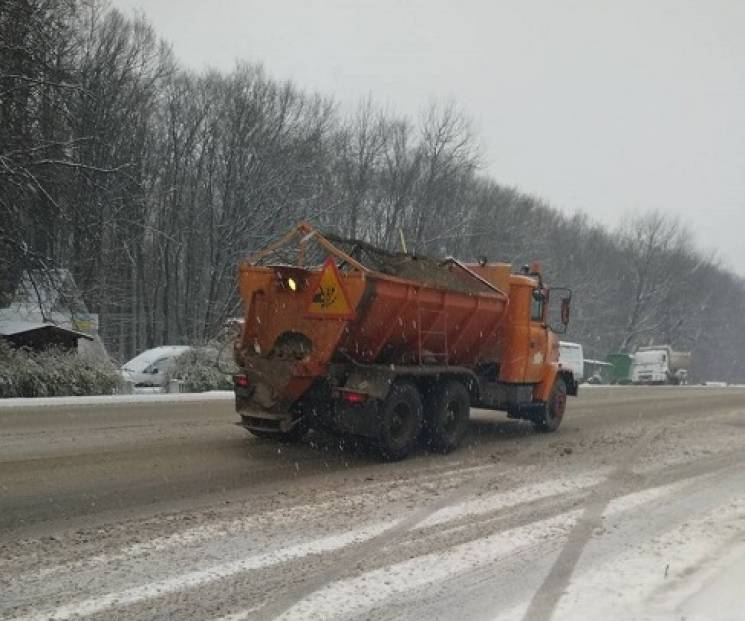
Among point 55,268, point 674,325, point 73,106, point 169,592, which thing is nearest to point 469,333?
point 169,592

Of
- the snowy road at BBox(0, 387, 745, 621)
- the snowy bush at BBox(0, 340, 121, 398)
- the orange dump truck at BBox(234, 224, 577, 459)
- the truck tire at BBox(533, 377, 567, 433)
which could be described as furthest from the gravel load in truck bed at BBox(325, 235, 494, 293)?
the snowy bush at BBox(0, 340, 121, 398)

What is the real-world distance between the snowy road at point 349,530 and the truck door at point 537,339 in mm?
1577

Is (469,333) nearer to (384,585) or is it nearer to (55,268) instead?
(384,585)

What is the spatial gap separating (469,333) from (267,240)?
28869 millimetres

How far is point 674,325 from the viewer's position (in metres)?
74.4

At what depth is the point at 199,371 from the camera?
70.3ft

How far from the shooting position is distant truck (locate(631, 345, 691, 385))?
4744cm

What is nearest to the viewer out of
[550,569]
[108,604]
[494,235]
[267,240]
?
[108,604]

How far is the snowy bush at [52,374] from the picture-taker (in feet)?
57.9

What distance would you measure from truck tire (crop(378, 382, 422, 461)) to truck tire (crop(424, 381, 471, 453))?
0.97 ft

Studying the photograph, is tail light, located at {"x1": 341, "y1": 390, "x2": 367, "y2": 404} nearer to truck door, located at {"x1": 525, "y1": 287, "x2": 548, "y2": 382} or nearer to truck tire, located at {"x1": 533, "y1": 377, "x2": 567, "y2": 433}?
truck door, located at {"x1": 525, "y1": 287, "x2": 548, "y2": 382}

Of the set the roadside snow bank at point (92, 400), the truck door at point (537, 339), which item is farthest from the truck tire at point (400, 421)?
the roadside snow bank at point (92, 400)

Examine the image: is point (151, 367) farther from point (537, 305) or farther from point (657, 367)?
point (657, 367)

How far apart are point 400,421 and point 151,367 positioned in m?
17.3
